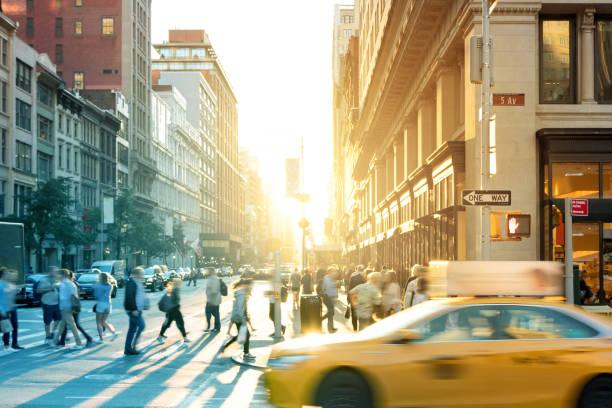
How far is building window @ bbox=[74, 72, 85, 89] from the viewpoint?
84688 millimetres

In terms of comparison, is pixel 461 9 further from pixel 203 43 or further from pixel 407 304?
pixel 203 43

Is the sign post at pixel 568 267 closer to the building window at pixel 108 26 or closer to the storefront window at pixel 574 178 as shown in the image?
the storefront window at pixel 574 178

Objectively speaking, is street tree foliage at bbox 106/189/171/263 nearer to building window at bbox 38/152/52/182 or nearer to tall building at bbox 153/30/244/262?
building window at bbox 38/152/52/182

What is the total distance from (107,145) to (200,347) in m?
58.8

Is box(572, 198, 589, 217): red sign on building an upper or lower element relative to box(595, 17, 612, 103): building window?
lower

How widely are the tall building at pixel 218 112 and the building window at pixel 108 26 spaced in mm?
41429

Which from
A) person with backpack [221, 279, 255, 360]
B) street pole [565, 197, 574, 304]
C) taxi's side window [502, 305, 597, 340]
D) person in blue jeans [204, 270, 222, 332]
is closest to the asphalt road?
person with backpack [221, 279, 255, 360]

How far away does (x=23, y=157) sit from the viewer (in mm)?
54188

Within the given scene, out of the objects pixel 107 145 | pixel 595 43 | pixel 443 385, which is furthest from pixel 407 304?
pixel 107 145

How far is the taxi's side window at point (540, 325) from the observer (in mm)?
8922

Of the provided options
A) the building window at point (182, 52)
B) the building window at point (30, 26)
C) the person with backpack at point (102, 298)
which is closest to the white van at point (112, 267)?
the person with backpack at point (102, 298)

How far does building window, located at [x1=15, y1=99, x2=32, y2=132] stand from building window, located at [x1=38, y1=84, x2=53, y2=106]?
2.56 m

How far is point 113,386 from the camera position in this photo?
1280cm

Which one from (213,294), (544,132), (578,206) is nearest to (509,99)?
(578,206)
